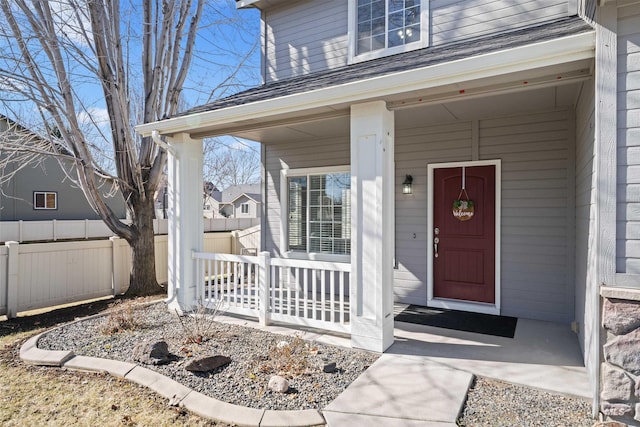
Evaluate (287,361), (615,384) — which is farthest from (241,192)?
(615,384)

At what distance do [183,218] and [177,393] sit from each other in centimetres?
281

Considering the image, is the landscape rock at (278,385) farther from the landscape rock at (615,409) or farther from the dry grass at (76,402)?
the landscape rock at (615,409)

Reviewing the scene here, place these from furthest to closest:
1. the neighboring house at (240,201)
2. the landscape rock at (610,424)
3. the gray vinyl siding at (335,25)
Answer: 1. the neighboring house at (240,201)
2. the gray vinyl siding at (335,25)
3. the landscape rock at (610,424)

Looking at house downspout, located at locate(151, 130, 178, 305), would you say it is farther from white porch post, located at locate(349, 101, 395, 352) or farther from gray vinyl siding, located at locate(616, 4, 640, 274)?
gray vinyl siding, located at locate(616, 4, 640, 274)

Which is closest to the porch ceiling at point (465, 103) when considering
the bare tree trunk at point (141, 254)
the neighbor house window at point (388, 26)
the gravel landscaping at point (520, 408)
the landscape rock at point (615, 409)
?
the neighbor house window at point (388, 26)

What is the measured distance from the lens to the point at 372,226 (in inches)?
150

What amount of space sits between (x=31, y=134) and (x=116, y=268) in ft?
8.80

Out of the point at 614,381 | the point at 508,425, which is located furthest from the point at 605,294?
the point at 508,425

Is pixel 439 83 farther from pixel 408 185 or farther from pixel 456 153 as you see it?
pixel 408 185

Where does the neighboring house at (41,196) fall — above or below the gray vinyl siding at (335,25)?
below

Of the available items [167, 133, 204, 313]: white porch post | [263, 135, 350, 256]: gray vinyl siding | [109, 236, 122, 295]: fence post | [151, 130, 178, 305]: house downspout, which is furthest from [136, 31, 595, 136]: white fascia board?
[109, 236, 122, 295]: fence post

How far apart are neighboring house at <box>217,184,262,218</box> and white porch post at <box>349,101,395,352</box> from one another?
27.4 metres

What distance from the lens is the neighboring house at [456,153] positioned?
99.0 inches

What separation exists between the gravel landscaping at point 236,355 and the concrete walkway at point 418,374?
13 centimetres
